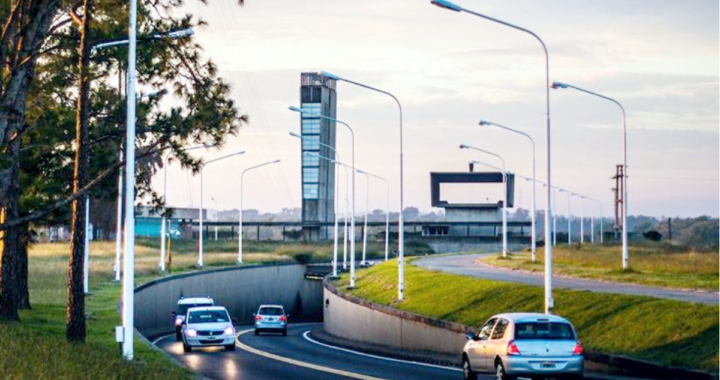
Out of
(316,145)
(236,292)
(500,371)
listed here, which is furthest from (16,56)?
(316,145)

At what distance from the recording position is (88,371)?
18562 millimetres

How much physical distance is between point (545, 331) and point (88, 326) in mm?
20071

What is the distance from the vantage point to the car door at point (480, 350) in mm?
26234

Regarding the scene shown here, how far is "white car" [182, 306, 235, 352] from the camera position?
42.2 m

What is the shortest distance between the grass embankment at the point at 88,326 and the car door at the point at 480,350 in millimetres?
6279

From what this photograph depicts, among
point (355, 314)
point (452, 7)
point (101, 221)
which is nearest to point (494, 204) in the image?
point (101, 221)

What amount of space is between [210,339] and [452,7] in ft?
51.8

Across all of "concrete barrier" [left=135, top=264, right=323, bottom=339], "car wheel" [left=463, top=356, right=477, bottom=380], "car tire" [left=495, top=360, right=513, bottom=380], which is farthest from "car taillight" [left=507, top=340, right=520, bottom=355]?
"concrete barrier" [left=135, top=264, right=323, bottom=339]

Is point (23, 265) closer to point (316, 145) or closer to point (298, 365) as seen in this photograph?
point (298, 365)

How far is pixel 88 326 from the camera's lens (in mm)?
40188

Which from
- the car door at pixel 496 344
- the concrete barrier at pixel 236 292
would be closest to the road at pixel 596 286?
the car door at pixel 496 344

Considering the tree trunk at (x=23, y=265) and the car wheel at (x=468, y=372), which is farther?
the tree trunk at (x=23, y=265)

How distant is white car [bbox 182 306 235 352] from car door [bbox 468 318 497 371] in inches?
662

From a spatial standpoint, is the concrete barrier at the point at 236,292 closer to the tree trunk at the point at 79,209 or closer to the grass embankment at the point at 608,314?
the grass embankment at the point at 608,314
